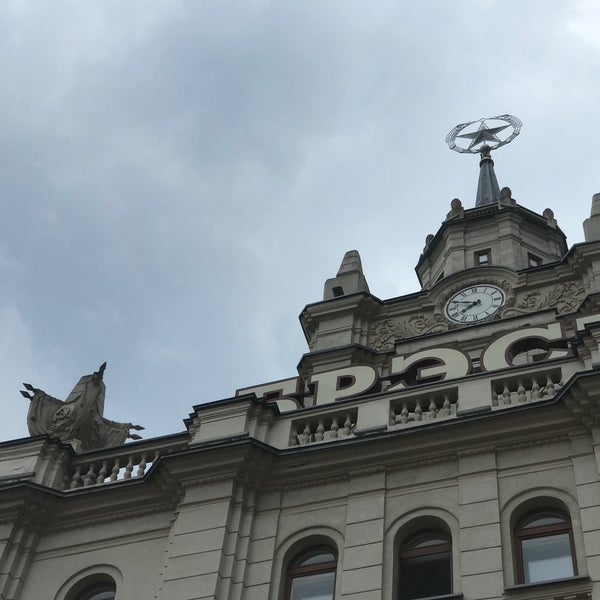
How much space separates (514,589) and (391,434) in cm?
462

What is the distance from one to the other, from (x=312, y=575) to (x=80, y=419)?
28.0 ft

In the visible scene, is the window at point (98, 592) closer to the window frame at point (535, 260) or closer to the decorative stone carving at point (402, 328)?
the decorative stone carving at point (402, 328)

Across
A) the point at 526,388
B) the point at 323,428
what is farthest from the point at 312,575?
the point at 526,388

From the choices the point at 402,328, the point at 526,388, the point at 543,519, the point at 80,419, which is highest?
the point at 402,328

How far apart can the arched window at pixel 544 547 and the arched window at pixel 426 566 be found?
1368 millimetres

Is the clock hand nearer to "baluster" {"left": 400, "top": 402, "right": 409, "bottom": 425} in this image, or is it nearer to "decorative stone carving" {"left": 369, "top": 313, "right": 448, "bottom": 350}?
"decorative stone carving" {"left": 369, "top": 313, "right": 448, "bottom": 350}

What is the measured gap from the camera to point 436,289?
39969 mm

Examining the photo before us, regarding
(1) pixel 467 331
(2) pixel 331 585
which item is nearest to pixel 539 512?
(2) pixel 331 585

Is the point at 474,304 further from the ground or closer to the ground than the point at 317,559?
further from the ground

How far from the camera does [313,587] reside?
22562 mm

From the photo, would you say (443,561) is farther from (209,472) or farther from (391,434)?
(209,472)

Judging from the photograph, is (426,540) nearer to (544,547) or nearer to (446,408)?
(544,547)

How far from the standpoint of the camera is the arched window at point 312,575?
2245 cm

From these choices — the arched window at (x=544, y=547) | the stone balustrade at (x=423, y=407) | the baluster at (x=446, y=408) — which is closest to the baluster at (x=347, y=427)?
the stone balustrade at (x=423, y=407)
